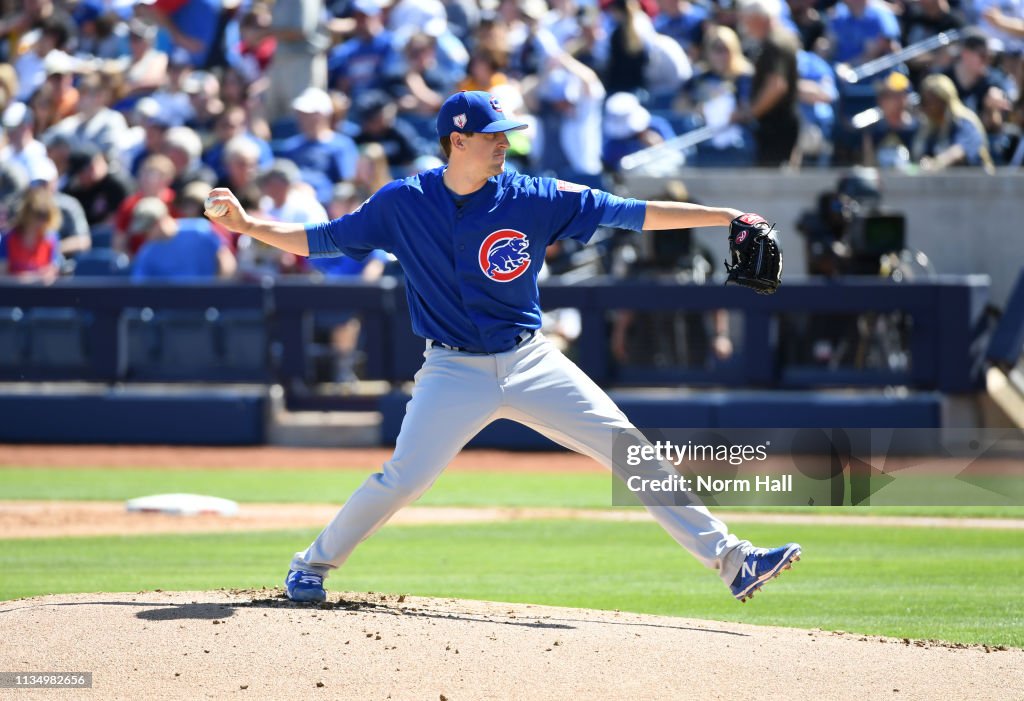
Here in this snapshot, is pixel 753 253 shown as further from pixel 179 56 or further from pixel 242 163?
pixel 179 56

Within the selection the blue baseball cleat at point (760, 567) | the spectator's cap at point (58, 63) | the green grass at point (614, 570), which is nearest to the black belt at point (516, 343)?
the blue baseball cleat at point (760, 567)

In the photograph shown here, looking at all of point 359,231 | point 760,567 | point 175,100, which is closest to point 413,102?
point 175,100

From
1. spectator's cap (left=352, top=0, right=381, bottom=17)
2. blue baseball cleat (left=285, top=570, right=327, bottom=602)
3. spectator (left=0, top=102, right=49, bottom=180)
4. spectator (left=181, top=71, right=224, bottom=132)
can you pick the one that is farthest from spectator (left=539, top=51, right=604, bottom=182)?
blue baseball cleat (left=285, top=570, right=327, bottom=602)

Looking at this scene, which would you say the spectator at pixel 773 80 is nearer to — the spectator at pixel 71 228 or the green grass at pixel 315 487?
the green grass at pixel 315 487

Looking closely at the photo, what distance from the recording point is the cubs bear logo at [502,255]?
19.8 ft

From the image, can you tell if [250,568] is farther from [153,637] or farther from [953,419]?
[953,419]

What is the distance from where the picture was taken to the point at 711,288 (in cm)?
1371

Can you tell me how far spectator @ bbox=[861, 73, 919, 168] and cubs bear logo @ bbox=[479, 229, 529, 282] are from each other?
9.45 m

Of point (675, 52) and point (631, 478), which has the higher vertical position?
point (675, 52)

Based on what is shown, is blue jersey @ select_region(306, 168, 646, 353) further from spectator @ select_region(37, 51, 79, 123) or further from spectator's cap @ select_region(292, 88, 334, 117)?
spectator @ select_region(37, 51, 79, 123)

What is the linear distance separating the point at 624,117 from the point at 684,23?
6.08 feet

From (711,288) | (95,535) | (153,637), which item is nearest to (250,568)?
(95,535)

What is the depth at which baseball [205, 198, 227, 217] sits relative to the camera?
6.15 metres

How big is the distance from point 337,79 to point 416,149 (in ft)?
7.62
